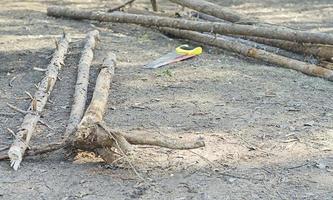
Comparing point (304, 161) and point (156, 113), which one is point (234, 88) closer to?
point (156, 113)

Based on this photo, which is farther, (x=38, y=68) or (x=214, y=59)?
(x=214, y=59)

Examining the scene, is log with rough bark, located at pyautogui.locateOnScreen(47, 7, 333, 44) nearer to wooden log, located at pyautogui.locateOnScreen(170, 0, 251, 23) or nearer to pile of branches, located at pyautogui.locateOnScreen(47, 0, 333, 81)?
pile of branches, located at pyautogui.locateOnScreen(47, 0, 333, 81)

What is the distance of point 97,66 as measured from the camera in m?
6.86

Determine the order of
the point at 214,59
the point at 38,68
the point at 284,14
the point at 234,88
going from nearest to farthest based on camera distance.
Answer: the point at 234,88, the point at 38,68, the point at 214,59, the point at 284,14

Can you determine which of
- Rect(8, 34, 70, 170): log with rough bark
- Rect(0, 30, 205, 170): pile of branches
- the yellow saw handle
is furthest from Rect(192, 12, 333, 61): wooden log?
Rect(0, 30, 205, 170): pile of branches

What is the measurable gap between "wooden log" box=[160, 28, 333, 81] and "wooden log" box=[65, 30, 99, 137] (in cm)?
143

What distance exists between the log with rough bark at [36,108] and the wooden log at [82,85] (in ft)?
0.93

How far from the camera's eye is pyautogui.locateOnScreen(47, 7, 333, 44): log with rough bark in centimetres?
693

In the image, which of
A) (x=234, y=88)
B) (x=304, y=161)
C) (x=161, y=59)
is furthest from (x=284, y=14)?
(x=304, y=161)

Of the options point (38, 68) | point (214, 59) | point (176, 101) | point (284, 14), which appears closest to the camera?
point (176, 101)

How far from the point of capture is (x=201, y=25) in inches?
305

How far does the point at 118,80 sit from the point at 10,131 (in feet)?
6.52

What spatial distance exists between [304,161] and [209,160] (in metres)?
0.76

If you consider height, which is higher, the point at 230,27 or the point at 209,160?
the point at 230,27
